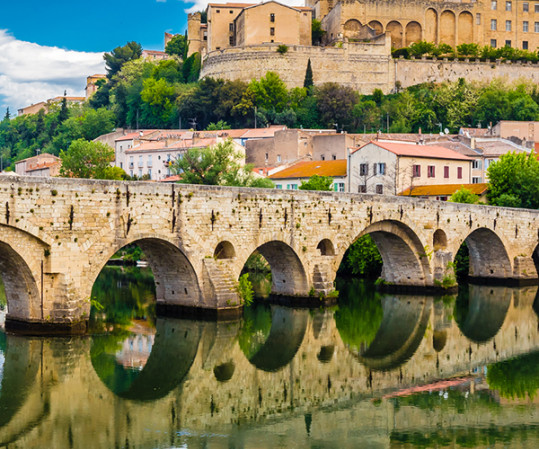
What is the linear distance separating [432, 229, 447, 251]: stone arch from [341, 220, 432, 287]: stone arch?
1054 millimetres

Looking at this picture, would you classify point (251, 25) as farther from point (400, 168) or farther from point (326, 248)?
point (326, 248)

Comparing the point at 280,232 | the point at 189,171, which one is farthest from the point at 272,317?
the point at 189,171

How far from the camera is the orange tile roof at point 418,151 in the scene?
42750 millimetres

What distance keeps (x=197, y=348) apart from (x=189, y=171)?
66.3 ft

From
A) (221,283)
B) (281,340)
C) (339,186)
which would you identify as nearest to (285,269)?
(221,283)

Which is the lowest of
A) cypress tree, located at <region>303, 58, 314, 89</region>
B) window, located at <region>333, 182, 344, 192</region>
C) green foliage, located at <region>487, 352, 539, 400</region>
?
green foliage, located at <region>487, 352, 539, 400</region>

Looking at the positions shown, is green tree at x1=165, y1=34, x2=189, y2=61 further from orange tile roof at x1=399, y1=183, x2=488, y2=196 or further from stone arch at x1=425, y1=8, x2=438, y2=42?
orange tile roof at x1=399, y1=183, x2=488, y2=196

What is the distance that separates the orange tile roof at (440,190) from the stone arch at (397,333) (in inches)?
413

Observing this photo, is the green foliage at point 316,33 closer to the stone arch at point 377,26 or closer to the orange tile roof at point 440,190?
the stone arch at point 377,26

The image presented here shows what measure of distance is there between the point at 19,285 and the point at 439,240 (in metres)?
18.3

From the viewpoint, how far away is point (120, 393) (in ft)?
57.3

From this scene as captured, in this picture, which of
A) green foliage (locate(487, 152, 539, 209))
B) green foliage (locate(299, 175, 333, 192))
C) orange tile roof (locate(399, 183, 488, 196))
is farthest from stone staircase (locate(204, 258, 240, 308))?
green foliage (locate(487, 152, 539, 209))

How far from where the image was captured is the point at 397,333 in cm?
2570

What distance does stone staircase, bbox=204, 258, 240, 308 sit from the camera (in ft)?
79.0
